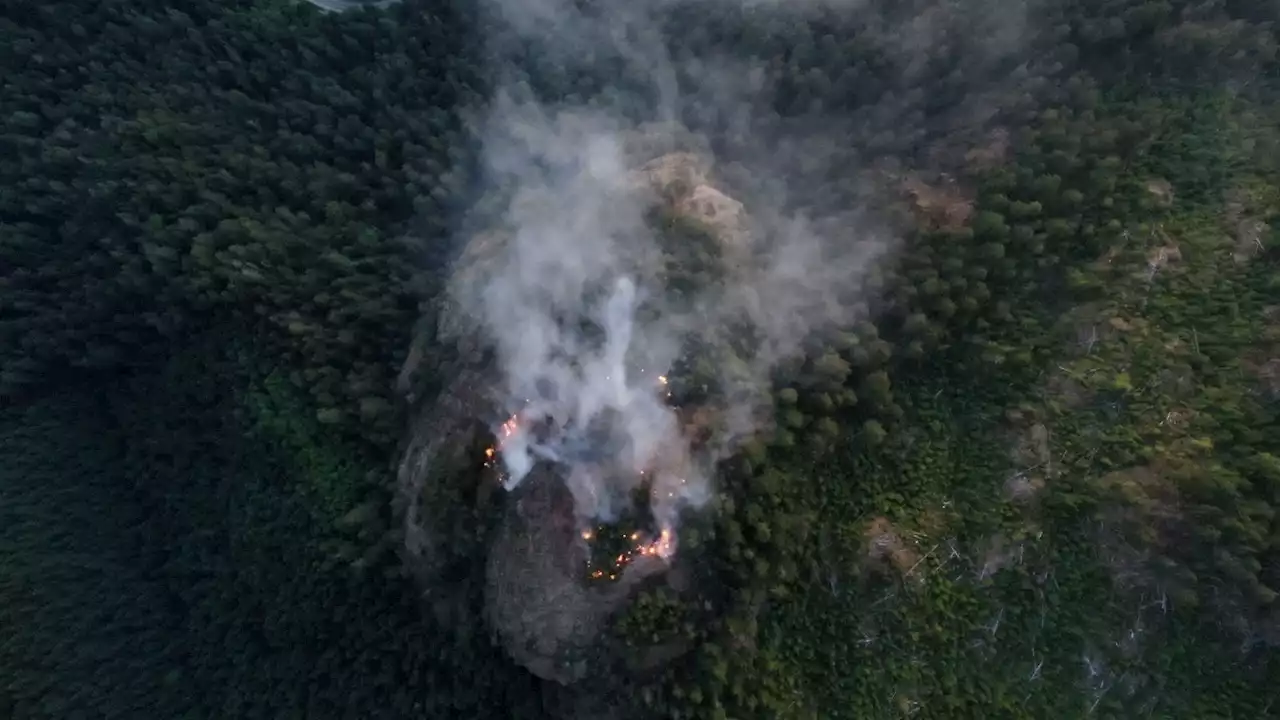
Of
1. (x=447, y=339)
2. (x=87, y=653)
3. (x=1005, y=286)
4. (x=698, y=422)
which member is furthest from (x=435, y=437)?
(x=1005, y=286)

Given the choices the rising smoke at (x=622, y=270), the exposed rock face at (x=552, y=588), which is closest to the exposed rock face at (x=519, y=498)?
the exposed rock face at (x=552, y=588)

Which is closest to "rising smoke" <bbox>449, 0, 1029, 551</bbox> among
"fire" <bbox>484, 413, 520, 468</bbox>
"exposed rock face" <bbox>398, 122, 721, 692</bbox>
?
"fire" <bbox>484, 413, 520, 468</bbox>

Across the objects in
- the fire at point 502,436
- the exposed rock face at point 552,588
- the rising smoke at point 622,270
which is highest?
the rising smoke at point 622,270

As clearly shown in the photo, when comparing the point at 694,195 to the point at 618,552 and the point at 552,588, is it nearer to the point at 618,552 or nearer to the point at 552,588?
the point at 618,552

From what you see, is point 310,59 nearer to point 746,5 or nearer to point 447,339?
point 447,339

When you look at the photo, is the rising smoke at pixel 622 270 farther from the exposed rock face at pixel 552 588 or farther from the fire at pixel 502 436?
the exposed rock face at pixel 552 588

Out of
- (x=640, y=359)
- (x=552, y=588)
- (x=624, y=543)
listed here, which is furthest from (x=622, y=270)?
(x=552, y=588)
